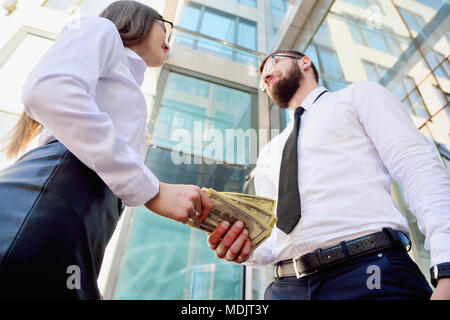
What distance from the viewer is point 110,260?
3.02m

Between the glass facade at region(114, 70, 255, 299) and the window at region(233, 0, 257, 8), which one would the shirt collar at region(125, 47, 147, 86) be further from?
the window at region(233, 0, 257, 8)

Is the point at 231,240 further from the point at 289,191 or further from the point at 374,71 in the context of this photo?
the point at 374,71

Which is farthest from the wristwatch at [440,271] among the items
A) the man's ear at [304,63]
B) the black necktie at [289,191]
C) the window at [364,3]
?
the window at [364,3]

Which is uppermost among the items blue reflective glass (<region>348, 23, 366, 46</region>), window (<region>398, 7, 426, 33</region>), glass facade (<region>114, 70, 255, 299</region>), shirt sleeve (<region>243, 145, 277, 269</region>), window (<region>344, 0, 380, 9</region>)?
window (<region>398, 7, 426, 33</region>)

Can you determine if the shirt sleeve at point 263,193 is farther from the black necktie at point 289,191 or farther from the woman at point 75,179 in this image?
the woman at point 75,179

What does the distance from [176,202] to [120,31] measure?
833mm

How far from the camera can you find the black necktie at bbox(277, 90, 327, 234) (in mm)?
1067

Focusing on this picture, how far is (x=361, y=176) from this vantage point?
3.38ft

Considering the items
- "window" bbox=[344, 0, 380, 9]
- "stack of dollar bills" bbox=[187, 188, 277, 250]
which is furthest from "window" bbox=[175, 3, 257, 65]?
"stack of dollar bills" bbox=[187, 188, 277, 250]

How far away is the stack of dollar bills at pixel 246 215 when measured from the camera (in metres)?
0.90

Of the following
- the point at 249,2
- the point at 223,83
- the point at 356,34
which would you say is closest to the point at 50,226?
the point at 356,34

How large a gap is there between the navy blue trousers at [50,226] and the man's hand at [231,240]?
46cm
